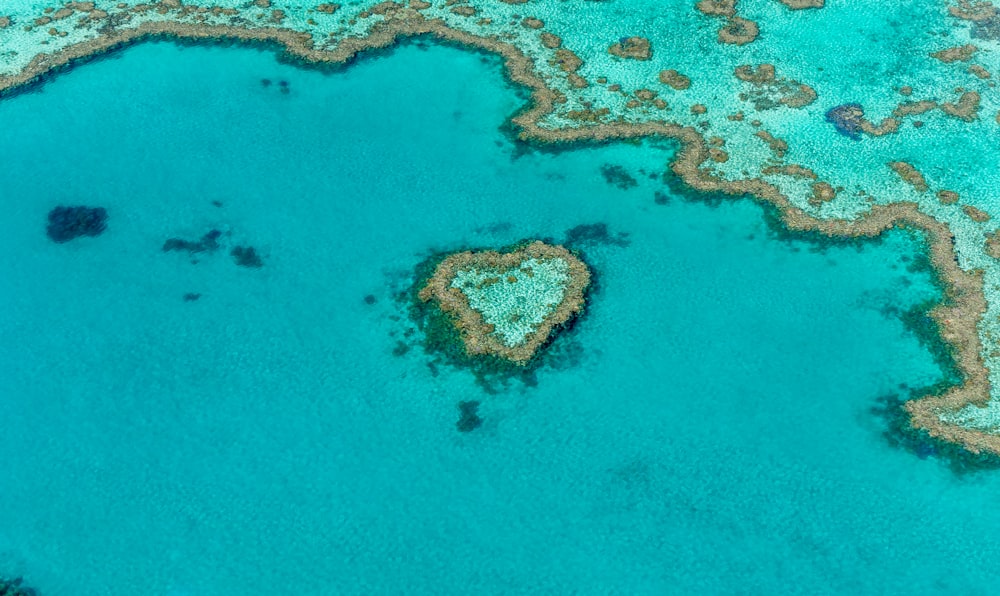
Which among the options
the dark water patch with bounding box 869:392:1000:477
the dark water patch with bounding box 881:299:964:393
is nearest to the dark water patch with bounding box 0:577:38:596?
the dark water patch with bounding box 869:392:1000:477

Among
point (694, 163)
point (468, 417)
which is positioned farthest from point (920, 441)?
point (468, 417)

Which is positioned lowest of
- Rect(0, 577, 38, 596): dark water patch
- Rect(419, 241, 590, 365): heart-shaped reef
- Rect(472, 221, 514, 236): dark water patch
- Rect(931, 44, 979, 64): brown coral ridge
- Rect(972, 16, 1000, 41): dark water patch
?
Rect(0, 577, 38, 596): dark water patch

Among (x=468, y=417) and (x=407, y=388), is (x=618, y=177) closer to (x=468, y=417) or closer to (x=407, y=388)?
(x=468, y=417)

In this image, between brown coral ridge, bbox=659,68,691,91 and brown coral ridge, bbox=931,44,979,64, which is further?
brown coral ridge, bbox=931,44,979,64

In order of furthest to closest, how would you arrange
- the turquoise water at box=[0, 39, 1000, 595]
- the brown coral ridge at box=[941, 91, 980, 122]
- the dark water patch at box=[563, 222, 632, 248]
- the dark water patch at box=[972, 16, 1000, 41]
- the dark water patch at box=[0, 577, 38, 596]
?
the dark water patch at box=[972, 16, 1000, 41] → the brown coral ridge at box=[941, 91, 980, 122] → the dark water patch at box=[563, 222, 632, 248] → the turquoise water at box=[0, 39, 1000, 595] → the dark water patch at box=[0, 577, 38, 596]

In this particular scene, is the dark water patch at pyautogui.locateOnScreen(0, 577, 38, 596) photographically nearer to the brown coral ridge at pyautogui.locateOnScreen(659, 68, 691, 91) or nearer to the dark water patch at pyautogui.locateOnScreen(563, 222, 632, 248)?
the dark water patch at pyautogui.locateOnScreen(563, 222, 632, 248)

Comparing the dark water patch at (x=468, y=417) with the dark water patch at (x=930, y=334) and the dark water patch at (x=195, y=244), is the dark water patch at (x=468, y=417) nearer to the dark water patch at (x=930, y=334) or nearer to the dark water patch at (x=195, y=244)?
the dark water patch at (x=195, y=244)
